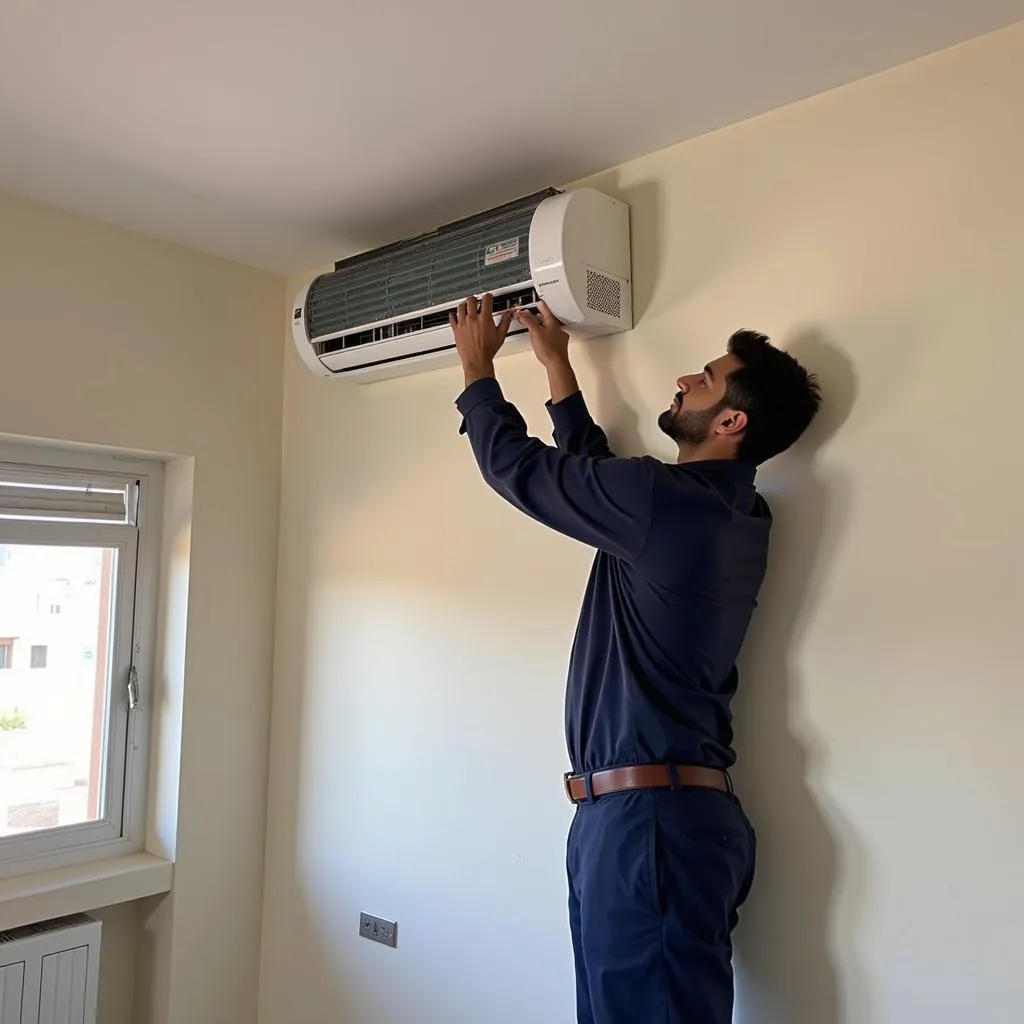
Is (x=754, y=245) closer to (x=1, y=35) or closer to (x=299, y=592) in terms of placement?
(x=1, y=35)

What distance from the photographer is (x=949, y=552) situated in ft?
4.84

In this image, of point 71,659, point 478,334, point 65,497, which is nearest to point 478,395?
point 478,334

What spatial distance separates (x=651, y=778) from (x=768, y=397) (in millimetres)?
697

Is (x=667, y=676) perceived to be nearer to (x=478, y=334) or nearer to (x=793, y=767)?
(x=793, y=767)

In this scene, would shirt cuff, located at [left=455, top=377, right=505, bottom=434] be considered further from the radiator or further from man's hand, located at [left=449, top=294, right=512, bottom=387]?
the radiator

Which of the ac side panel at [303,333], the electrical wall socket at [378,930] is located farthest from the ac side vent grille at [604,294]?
the electrical wall socket at [378,930]

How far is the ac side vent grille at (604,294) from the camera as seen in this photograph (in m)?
1.82

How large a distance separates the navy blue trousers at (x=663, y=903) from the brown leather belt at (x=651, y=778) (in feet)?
0.04

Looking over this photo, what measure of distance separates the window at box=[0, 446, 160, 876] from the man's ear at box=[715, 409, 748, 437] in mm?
1698

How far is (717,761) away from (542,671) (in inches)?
19.9

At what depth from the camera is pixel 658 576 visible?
1.57 metres

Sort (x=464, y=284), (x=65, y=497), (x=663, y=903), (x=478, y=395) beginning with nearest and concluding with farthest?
(x=663, y=903) < (x=478, y=395) < (x=464, y=284) < (x=65, y=497)

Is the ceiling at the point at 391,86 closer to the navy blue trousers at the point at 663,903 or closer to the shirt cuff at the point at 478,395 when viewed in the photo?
the shirt cuff at the point at 478,395

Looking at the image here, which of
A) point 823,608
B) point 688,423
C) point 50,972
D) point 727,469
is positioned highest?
point 688,423
